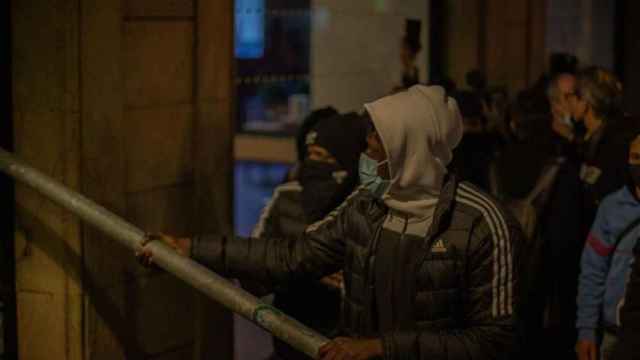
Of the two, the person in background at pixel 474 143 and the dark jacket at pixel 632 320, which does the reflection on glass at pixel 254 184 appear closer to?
the person in background at pixel 474 143

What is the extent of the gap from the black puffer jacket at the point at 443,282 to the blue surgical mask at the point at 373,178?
0.15ft

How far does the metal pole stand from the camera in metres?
4.75

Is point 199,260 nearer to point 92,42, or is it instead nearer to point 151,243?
point 151,243

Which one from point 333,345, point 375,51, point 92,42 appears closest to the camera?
point 333,345

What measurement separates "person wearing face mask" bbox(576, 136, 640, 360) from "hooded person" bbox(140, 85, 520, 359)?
159cm

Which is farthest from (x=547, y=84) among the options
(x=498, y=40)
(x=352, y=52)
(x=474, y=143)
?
(x=474, y=143)

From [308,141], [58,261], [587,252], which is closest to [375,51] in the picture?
[308,141]

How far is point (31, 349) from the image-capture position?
5945mm

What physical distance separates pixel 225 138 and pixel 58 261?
1247mm

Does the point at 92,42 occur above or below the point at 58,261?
above

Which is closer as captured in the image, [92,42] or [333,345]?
[333,345]

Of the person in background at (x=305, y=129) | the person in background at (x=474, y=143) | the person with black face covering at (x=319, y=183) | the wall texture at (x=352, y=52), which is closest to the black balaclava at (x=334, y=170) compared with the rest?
the person with black face covering at (x=319, y=183)

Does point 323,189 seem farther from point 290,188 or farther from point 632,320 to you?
point 632,320

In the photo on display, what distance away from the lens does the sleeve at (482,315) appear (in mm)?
4551
